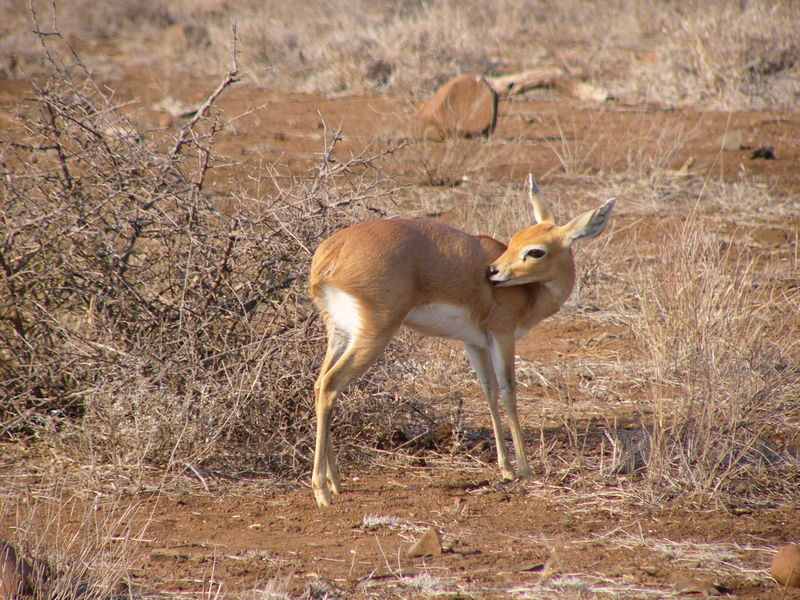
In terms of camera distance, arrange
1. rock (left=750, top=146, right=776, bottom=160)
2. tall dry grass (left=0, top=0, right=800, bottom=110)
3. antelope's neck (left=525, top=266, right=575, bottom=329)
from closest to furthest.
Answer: antelope's neck (left=525, top=266, right=575, bottom=329) → rock (left=750, top=146, right=776, bottom=160) → tall dry grass (left=0, top=0, right=800, bottom=110)

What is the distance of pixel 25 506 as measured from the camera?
4.38 metres

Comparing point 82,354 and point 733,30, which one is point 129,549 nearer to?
point 82,354

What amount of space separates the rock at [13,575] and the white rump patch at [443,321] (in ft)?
7.17

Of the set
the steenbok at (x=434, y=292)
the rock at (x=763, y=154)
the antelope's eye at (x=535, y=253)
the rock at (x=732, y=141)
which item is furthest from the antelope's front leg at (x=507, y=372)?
the rock at (x=732, y=141)

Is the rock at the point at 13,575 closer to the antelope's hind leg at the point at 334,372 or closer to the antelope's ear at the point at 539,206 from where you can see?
the antelope's hind leg at the point at 334,372

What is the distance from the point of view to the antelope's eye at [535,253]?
4.75m

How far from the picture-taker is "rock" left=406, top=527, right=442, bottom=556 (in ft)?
12.8

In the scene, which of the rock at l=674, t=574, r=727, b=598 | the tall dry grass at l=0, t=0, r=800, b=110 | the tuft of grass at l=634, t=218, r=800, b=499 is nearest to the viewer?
the rock at l=674, t=574, r=727, b=598

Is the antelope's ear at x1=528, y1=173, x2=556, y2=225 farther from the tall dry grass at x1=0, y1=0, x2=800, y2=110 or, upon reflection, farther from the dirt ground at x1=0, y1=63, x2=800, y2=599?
the tall dry grass at x1=0, y1=0, x2=800, y2=110

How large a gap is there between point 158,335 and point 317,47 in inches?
573

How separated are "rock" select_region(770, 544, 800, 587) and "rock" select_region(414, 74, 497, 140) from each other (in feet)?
30.2

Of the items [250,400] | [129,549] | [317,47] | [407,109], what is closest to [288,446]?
[250,400]

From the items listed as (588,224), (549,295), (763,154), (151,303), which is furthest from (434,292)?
(763,154)

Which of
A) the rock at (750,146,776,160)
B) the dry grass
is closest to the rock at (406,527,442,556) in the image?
the dry grass
